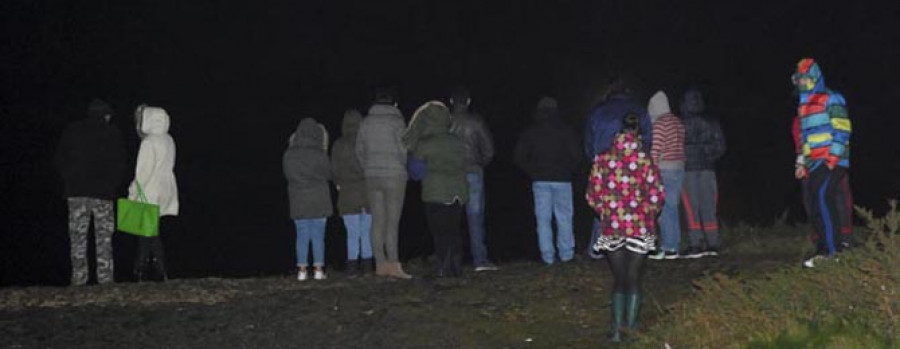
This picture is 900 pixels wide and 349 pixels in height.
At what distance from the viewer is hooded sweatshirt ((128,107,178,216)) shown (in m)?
14.7

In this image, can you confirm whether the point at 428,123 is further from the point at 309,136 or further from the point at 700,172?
the point at 700,172

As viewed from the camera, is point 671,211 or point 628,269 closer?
point 628,269

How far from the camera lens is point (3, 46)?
105 m

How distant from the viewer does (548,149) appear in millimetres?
15008

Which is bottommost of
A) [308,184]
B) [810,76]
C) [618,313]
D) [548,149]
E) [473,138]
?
[618,313]

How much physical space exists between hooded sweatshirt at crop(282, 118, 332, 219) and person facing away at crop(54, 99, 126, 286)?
1.89m

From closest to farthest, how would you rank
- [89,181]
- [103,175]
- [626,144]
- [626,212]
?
[626,212]
[626,144]
[89,181]
[103,175]

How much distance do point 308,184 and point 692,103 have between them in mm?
4335

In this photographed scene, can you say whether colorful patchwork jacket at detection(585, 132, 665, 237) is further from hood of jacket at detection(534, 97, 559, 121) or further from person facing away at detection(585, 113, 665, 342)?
hood of jacket at detection(534, 97, 559, 121)

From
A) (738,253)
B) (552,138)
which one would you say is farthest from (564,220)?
(738,253)

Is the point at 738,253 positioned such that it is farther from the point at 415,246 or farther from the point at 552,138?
the point at 415,246

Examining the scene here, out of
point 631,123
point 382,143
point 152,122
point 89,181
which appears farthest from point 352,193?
point 631,123

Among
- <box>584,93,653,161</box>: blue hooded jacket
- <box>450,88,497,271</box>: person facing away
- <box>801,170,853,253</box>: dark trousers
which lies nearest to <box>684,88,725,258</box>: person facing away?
<box>584,93,653,161</box>: blue hooded jacket

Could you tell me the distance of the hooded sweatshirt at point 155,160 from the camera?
14.7 metres
